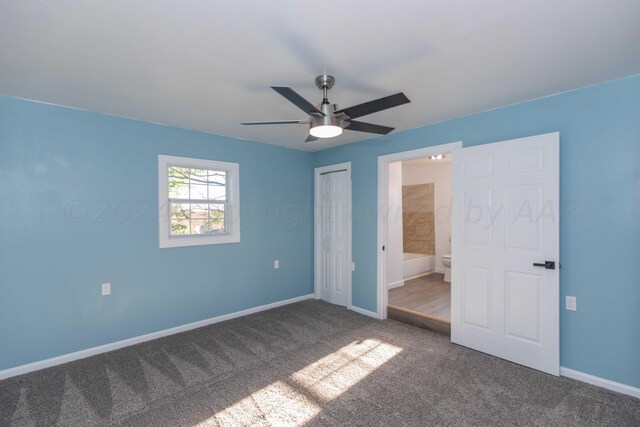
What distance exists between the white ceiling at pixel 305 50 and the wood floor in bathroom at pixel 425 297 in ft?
8.33

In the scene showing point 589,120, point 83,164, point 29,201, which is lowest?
point 29,201

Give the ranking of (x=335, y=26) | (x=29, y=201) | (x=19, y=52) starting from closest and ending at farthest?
(x=335, y=26) → (x=19, y=52) → (x=29, y=201)

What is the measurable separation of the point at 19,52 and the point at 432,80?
280 centimetres

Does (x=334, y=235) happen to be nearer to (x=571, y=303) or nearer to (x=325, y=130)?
(x=325, y=130)

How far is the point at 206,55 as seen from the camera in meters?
1.98

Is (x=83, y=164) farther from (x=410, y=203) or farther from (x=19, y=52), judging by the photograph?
(x=410, y=203)

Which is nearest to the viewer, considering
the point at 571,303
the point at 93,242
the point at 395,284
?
the point at 571,303

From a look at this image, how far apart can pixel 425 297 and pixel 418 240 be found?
2206 mm

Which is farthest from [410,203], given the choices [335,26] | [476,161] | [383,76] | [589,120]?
[335,26]

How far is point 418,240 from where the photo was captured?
21.7 feet

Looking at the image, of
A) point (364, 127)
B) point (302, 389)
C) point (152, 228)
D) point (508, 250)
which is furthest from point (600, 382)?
point (152, 228)

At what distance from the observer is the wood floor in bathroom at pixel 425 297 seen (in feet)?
13.0

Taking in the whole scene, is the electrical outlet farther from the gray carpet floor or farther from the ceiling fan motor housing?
the ceiling fan motor housing

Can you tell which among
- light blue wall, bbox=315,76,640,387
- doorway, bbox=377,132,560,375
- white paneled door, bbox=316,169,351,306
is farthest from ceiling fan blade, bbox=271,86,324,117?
white paneled door, bbox=316,169,351,306
